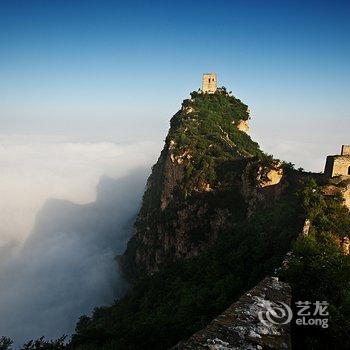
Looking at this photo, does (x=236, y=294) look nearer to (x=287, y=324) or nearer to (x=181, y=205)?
(x=287, y=324)

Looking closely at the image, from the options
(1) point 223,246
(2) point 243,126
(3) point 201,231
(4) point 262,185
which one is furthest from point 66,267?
(1) point 223,246

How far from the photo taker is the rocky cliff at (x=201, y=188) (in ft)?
139

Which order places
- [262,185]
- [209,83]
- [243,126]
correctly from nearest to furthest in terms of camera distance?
1. [262,185]
2. [243,126]
3. [209,83]

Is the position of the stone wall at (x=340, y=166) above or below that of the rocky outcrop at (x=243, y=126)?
below

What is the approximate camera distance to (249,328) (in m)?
8.42

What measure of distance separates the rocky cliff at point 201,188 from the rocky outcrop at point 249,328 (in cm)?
2908

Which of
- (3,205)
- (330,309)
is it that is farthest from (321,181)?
(3,205)

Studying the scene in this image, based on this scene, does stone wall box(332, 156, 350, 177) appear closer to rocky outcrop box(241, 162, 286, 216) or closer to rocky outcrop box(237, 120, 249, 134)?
rocky outcrop box(241, 162, 286, 216)

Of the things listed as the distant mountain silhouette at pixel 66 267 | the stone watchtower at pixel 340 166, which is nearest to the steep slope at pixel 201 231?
the stone watchtower at pixel 340 166

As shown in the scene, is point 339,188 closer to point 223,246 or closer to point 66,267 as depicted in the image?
point 223,246

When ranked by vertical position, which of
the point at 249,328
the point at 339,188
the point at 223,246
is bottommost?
the point at 223,246

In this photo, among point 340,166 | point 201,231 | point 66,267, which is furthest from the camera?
point 66,267

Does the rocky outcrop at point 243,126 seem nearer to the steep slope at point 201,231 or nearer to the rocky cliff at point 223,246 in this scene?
the steep slope at point 201,231

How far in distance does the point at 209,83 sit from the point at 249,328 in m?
78.4
